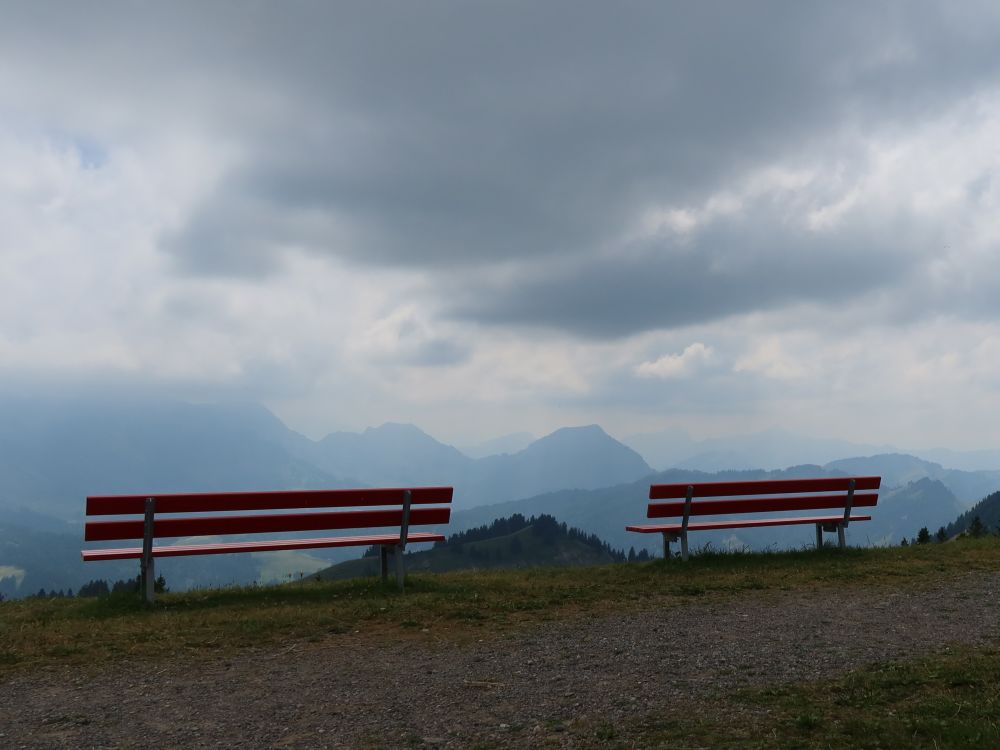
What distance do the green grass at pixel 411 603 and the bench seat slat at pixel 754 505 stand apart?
2.71 feet

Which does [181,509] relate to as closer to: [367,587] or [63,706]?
[367,587]

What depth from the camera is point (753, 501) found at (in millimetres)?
13750

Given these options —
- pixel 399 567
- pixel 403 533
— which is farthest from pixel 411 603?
pixel 403 533

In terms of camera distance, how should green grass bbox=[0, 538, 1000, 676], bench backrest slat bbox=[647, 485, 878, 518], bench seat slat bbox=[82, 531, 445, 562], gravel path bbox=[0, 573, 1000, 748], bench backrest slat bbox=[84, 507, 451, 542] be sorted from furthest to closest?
1. bench backrest slat bbox=[647, 485, 878, 518]
2. bench seat slat bbox=[82, 531, 445, 562]
3. bench backrest slat bbox=[84, 507, 451, 542]
4. green grass bbox=[0, 538, 1000, 676]
5. gravel path bbox=[0, 573, 1000, 748]

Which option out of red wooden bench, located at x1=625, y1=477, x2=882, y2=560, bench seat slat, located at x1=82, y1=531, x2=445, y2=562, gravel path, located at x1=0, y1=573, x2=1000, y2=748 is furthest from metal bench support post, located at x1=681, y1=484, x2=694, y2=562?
bench seat slat, located at x1=82, y1=531, x2=445, y2=562

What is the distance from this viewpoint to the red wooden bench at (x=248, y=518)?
10.3 meters

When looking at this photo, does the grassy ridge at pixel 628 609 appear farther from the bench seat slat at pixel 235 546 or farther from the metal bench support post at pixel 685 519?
the bench seat slat at pixel 235 546

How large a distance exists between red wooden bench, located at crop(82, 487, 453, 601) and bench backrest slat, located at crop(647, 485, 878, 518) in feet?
13.1

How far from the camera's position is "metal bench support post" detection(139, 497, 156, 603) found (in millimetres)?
10305

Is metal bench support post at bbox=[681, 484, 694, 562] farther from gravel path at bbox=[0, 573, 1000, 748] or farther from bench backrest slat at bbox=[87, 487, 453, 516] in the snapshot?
bench backrest slat at bbox=[87, 487, 453, 516]

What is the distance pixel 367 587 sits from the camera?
11781 mm

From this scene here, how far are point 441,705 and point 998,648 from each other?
522cm

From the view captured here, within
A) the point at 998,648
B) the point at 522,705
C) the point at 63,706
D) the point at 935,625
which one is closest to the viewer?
the point at 522,705


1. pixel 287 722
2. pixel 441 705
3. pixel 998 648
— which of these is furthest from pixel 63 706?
pixel 998 648
